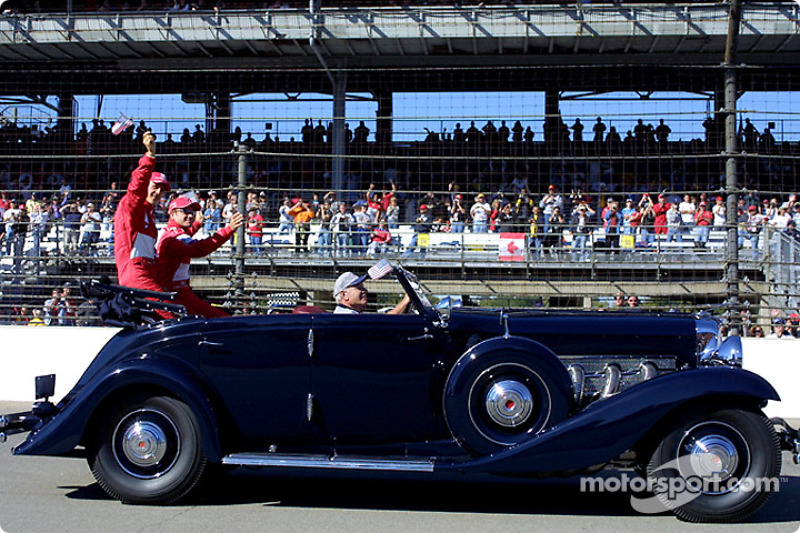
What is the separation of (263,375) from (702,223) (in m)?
7.62

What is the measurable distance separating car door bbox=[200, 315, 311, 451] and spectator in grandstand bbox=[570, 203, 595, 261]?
5.81 m

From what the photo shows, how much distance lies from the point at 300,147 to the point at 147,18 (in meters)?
8.63

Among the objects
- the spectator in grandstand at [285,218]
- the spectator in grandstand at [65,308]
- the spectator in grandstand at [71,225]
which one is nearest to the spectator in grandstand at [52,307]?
the spectator in grandstand at [65,308]

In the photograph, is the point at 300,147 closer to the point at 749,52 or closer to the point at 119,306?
the point at 119,306

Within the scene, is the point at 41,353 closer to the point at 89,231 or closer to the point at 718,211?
the point at 89,231

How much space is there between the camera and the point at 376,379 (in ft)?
15.7

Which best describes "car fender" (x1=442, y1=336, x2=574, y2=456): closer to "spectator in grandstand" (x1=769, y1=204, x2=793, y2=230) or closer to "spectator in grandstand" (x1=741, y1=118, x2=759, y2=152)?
"spectator in grandstand" (x1=741, y1=118, x2=759, y2=152)

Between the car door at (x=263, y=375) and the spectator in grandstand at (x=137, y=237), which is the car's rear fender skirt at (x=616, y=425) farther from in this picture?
the spectator in grandstand at (x=137, y=237)

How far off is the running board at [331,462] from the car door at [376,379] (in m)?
0.16

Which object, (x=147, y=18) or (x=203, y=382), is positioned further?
(x=147, y=18)

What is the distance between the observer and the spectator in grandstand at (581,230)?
404 inches

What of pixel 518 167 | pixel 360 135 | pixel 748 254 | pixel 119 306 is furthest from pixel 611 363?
pixel 360 135

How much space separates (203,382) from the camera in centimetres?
487

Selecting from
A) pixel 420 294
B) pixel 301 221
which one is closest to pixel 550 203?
pixel 301 221
